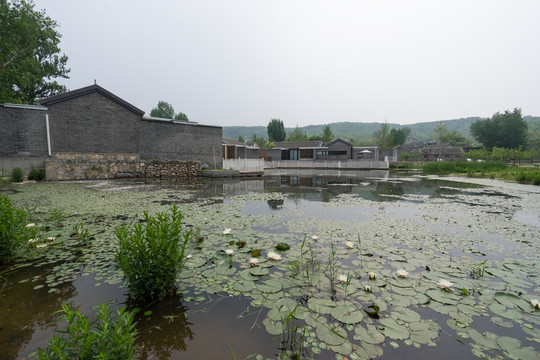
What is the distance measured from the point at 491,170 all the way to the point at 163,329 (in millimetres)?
26077

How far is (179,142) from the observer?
1847 centimetres

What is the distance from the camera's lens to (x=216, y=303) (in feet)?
7.19

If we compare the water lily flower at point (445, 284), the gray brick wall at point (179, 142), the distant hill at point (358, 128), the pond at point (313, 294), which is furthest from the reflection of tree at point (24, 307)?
the distant hill at point (358, 128)

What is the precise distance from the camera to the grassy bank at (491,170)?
13754 mm

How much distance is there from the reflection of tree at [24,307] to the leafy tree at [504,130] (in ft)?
219

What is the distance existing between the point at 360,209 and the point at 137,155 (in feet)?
52.1

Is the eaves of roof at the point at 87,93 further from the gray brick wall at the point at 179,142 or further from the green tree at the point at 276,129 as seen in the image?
the green tree at the point at 276,129

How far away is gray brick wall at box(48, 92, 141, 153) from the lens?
1398 centimetres

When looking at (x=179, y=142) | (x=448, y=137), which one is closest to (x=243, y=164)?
(x=179, y=142)

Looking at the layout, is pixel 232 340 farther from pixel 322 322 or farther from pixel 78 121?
pixel 78 121

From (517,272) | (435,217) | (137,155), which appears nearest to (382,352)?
(517,272)

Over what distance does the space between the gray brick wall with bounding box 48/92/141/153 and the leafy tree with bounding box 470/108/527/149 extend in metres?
65.6

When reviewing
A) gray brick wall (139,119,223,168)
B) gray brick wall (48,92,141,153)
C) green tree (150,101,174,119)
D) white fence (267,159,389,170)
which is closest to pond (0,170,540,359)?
gray brick wall (48,92,141,153)

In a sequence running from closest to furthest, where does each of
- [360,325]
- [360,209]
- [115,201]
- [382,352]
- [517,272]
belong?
[382,352], [360,325], [517,272], [360,209], [115,201]
